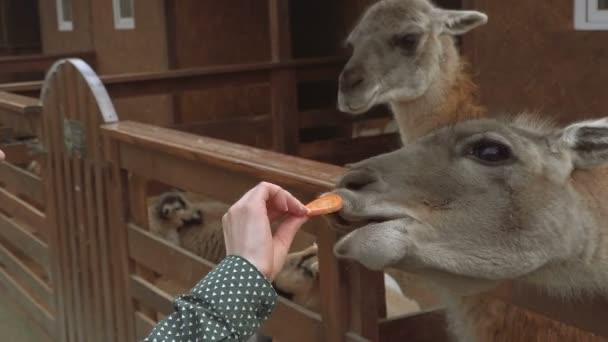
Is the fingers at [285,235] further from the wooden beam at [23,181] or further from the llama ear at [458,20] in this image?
the wooden beam at [23,181]

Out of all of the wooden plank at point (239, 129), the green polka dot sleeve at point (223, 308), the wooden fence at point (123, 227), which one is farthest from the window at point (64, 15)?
the green polka dot sleeve at point (223, 308)

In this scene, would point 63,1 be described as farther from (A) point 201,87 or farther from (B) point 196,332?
Result: (B) point 196,332

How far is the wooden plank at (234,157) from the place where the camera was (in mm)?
3035

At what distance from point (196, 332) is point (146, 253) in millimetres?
2897

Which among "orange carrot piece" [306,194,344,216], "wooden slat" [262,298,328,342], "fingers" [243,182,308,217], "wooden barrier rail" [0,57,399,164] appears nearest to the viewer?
"fingers" [243,182,308,217]

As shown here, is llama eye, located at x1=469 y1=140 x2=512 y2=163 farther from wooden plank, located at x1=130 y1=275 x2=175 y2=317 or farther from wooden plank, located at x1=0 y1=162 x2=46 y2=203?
wooden plank, located at x1=0 y1=162 x2=46 y2=203

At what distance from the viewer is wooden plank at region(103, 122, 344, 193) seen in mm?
3035

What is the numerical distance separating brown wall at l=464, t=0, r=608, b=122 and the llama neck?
148 centimetres

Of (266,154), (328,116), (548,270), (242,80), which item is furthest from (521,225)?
(328,116)

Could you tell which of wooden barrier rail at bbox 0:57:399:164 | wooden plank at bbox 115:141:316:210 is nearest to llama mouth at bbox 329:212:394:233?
wooden plank at bbox 115:141:316:210

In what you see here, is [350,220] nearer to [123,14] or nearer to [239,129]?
[239,129]

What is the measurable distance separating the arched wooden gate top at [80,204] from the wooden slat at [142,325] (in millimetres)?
166

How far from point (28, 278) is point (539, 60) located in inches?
145

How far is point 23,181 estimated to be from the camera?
20.1 ft
